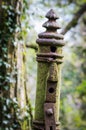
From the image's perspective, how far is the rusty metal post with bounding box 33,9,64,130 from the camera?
2.74 meters

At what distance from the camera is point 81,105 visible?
12.2m

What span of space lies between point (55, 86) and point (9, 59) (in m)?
1.52

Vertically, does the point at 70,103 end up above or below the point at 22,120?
above

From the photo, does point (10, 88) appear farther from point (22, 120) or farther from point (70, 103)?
point (70, 103)

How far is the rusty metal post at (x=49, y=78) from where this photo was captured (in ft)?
9.00

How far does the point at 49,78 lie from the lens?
274cm

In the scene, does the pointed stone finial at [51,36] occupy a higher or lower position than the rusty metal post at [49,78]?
higher

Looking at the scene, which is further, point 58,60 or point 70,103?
point 70,103

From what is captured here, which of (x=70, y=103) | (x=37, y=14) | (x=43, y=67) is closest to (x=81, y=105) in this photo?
(x=70, y=103)

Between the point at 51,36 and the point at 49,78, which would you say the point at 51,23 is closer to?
the point at 51,36

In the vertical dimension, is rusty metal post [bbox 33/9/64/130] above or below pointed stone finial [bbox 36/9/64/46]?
below

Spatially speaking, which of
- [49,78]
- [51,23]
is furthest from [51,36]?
[49,78]

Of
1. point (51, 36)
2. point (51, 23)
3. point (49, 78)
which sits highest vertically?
point (51, 23)

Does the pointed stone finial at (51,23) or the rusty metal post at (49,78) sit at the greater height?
the pointed stone finial at (51,23)
